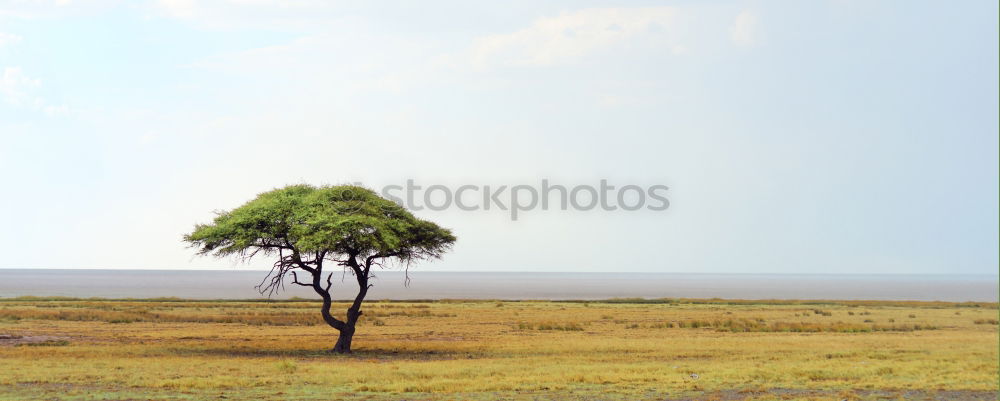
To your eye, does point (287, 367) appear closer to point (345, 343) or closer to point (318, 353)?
point (318, 353)

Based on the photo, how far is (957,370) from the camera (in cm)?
3309

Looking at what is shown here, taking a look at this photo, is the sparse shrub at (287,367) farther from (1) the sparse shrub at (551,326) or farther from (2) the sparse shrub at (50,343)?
(1) the sparse shrub at (551,326)

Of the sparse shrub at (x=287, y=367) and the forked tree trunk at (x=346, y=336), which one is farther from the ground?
the forked tree trunk at (x=346, y=336)

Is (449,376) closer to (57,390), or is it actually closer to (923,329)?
(57,390)

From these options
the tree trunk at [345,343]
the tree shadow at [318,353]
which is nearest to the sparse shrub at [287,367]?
the tree shadow at [318,353]

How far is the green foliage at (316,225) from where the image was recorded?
1572 inches

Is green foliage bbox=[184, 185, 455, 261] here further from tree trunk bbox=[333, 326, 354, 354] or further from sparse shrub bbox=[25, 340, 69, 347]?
sparse shrub bbox=[25, 340, 69, 347]

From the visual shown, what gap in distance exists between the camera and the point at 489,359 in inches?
1519

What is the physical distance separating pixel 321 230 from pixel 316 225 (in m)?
0.54

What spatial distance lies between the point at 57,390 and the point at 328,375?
8249mm

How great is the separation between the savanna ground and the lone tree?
4.10m

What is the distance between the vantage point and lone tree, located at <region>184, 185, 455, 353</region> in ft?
131

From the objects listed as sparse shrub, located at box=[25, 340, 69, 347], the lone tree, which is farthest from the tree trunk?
sparse shrub, located at box=[25, 340, 69, 347]

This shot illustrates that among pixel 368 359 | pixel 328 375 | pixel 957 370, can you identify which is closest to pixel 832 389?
pixel 957 370
